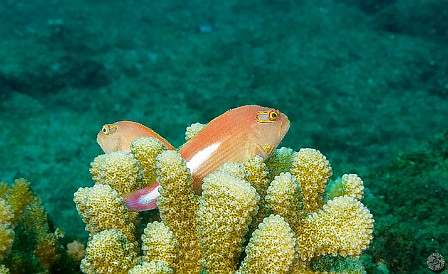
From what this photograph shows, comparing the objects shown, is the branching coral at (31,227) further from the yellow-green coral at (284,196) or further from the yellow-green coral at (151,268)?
the yellow-green coral at (284,196)

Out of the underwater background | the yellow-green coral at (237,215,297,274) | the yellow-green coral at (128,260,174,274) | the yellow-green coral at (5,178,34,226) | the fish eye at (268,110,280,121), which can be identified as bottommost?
the underwater background

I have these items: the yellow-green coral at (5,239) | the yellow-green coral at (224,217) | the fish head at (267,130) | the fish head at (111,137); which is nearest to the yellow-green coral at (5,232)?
the yellow-green coral at (5,239)

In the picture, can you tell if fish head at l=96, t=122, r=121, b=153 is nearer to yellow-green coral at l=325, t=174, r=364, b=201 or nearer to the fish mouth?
the fish mouth

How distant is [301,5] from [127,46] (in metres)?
4.91

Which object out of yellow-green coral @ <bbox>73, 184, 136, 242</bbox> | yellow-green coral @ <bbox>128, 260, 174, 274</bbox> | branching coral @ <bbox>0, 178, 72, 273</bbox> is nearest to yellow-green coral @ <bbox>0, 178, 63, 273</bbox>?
branching coral @ <bbox>0, 178, 72, 273</bbox>

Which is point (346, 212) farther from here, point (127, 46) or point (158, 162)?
point (127, 46)

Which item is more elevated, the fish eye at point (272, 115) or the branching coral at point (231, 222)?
the fish eye at point (272, 115)

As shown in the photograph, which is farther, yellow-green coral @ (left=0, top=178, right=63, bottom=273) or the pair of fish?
yellow-green coral @ (left=0, top=178, right=63, bottom=273)

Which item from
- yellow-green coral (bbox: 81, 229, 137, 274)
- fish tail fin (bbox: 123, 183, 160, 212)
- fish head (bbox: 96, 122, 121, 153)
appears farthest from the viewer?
fish head (bbox: 96, 122, 121, 153)

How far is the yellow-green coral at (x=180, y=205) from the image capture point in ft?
7.48

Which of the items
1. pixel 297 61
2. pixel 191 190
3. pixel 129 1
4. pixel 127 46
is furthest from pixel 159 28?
pixel 191 190

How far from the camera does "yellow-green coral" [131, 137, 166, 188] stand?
261cm

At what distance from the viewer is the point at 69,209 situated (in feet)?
17.2

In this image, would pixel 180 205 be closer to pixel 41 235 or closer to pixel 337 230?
pixel 337 230
